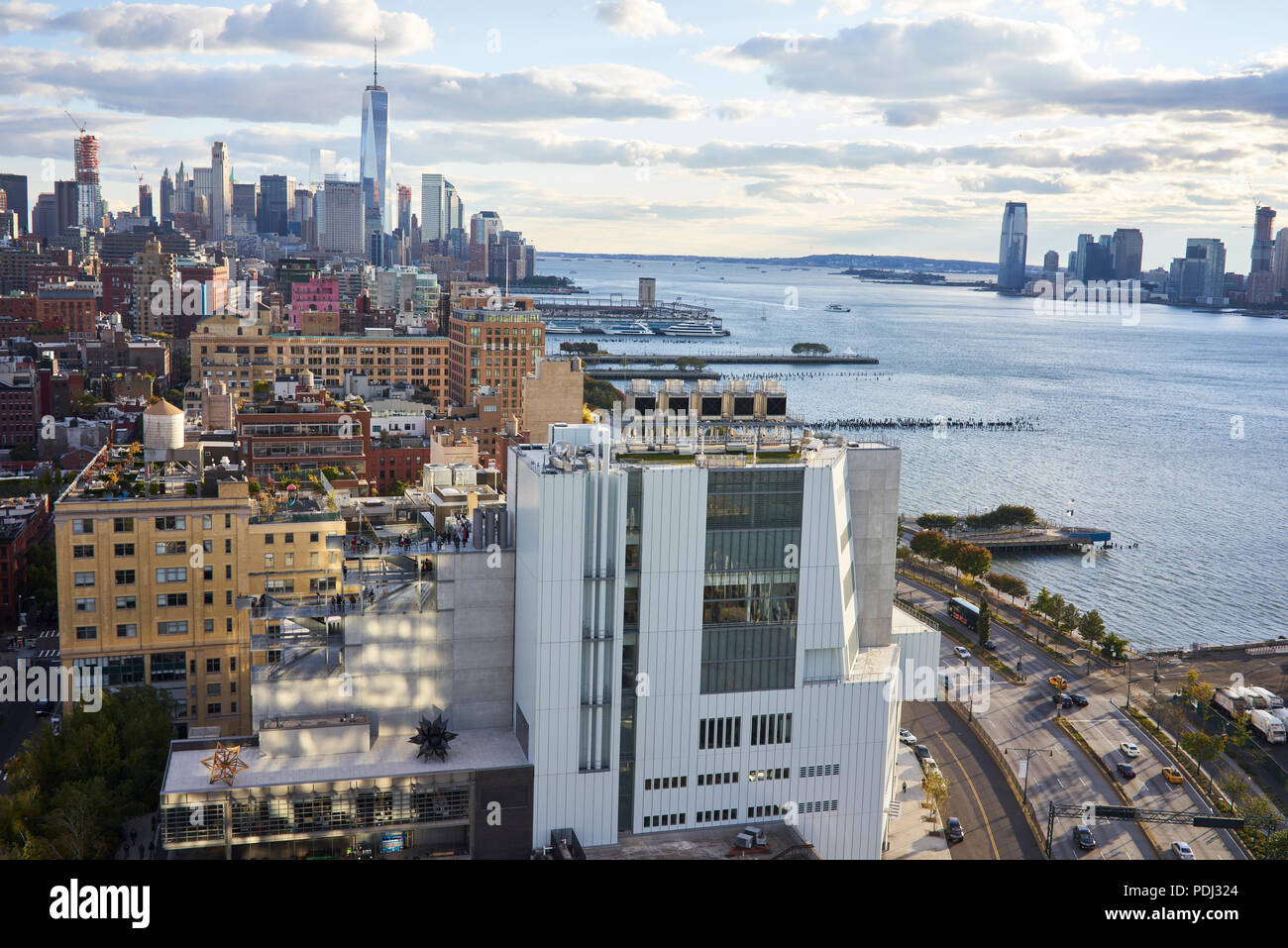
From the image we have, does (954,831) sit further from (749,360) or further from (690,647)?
(749,360)

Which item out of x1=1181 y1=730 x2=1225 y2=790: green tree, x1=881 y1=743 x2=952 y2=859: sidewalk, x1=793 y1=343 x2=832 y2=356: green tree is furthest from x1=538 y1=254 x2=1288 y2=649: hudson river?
x1=881 y1=743 x2=952 y2=859: sidewalk

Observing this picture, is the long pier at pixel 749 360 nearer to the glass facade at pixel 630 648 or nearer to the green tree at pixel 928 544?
the green tree at pixel 928 544

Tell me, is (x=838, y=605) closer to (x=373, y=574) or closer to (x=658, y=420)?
(x=658, y=420)

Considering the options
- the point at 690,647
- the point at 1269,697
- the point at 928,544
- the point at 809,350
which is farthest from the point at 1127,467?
the point at 690,647

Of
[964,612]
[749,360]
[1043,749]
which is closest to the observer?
[1043,749]

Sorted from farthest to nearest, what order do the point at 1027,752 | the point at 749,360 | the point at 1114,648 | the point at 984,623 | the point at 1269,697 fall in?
the point at 749,360, the point at 984,623, the point at 1114,648, the point at 1269,697, the point at 1027,752
